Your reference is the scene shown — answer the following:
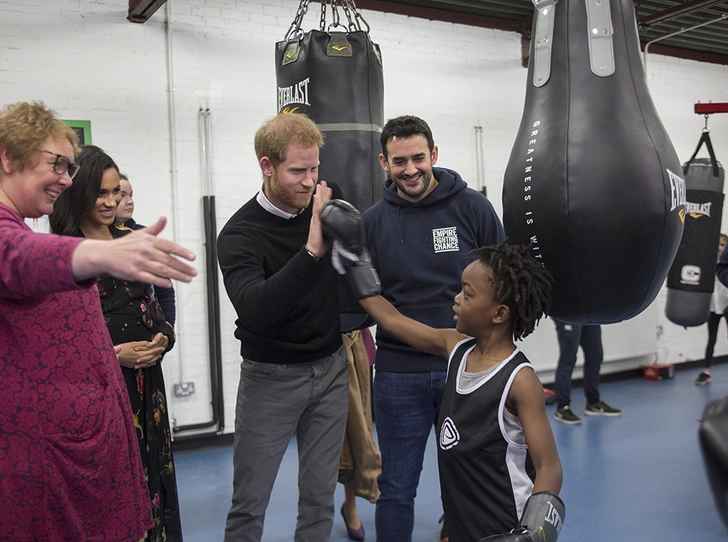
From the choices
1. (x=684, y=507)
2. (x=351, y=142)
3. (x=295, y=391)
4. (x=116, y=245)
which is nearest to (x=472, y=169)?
(x=684, y=507)

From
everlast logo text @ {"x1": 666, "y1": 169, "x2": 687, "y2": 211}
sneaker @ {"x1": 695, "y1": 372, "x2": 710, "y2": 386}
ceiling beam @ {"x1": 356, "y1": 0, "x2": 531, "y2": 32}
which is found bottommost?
sneaker @ {"x1": 695, "y1": 372, "x2": 710, "y2": 386}

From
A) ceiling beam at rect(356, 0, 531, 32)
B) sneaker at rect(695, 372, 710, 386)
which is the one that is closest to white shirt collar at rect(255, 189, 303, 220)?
ceiling beam at rect(356, 0, 531, 32)

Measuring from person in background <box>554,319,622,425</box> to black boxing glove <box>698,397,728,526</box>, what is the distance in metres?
4.38

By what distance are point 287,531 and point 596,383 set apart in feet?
9.93

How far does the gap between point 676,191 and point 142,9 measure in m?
3.76

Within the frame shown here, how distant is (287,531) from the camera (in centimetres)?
320

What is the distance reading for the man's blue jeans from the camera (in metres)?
2.22

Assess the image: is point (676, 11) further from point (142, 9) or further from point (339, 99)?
point (339, 99)

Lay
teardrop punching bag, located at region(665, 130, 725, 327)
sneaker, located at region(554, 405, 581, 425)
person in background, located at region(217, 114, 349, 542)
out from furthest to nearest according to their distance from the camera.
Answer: sneaker, located at region(554, 405, 581, 425)
teardrop punching bag, located at region(665, 130, 725, 327)
person in background, located at region(217, 114, 349, 542)

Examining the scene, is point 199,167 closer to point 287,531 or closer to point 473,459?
point 287,531

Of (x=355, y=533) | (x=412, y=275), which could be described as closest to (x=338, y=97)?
(x=412, y=275)

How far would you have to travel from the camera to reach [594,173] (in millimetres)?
1604

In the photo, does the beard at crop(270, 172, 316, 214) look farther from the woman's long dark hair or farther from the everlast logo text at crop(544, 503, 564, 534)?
the everlast logo text at crop(544, 503, 564, 534)

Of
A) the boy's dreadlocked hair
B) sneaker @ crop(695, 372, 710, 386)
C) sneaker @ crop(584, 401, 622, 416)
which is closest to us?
the boy's dreadlocked hair
